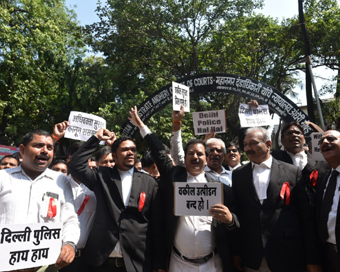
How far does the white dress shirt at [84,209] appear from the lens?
11.3 feet

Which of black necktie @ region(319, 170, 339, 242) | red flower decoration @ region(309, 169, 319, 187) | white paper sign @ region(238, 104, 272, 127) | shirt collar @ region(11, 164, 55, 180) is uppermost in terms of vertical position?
white paper sign @ region(238, 104, 272, 127)

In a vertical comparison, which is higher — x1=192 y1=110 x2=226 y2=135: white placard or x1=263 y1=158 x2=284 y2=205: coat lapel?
x1=192 y1=110 x2=226 y2=135: white placard

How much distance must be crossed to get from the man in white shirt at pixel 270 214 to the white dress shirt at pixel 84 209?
1487 millimetres

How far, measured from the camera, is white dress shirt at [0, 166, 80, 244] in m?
2.63

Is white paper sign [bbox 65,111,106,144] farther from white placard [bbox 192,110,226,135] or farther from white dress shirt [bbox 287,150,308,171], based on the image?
white dress shirt [bbox 287,150,308,171]

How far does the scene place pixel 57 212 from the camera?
285cm

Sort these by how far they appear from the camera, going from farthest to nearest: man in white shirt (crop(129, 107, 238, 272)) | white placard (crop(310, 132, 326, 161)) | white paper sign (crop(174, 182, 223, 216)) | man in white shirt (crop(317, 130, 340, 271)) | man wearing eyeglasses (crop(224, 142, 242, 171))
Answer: man wearing eyeglasses (crop(224, 142, 242, 171)), white placard (crop(310, 132, 326, 161)), man in white shirt (crop(129, 107, 238, 272)), white paper sign (crop(174, 182, 223, 216)), man in white shirt (crop(317, 130, 340, 271))

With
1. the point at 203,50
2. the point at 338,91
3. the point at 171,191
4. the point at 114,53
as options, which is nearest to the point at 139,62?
the point at 114,53

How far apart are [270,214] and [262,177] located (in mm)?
375

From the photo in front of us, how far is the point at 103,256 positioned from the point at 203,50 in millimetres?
13074

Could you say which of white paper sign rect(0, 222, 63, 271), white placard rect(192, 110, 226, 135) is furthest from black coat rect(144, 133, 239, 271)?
white placard rect(192, 110, 226, 135)

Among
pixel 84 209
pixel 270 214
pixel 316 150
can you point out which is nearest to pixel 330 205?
pixel 270 214

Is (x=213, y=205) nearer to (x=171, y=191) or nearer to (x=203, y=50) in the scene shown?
(x=171, y=191)

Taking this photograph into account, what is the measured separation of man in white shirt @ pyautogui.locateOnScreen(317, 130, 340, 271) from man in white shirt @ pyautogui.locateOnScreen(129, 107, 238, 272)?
76 cm
